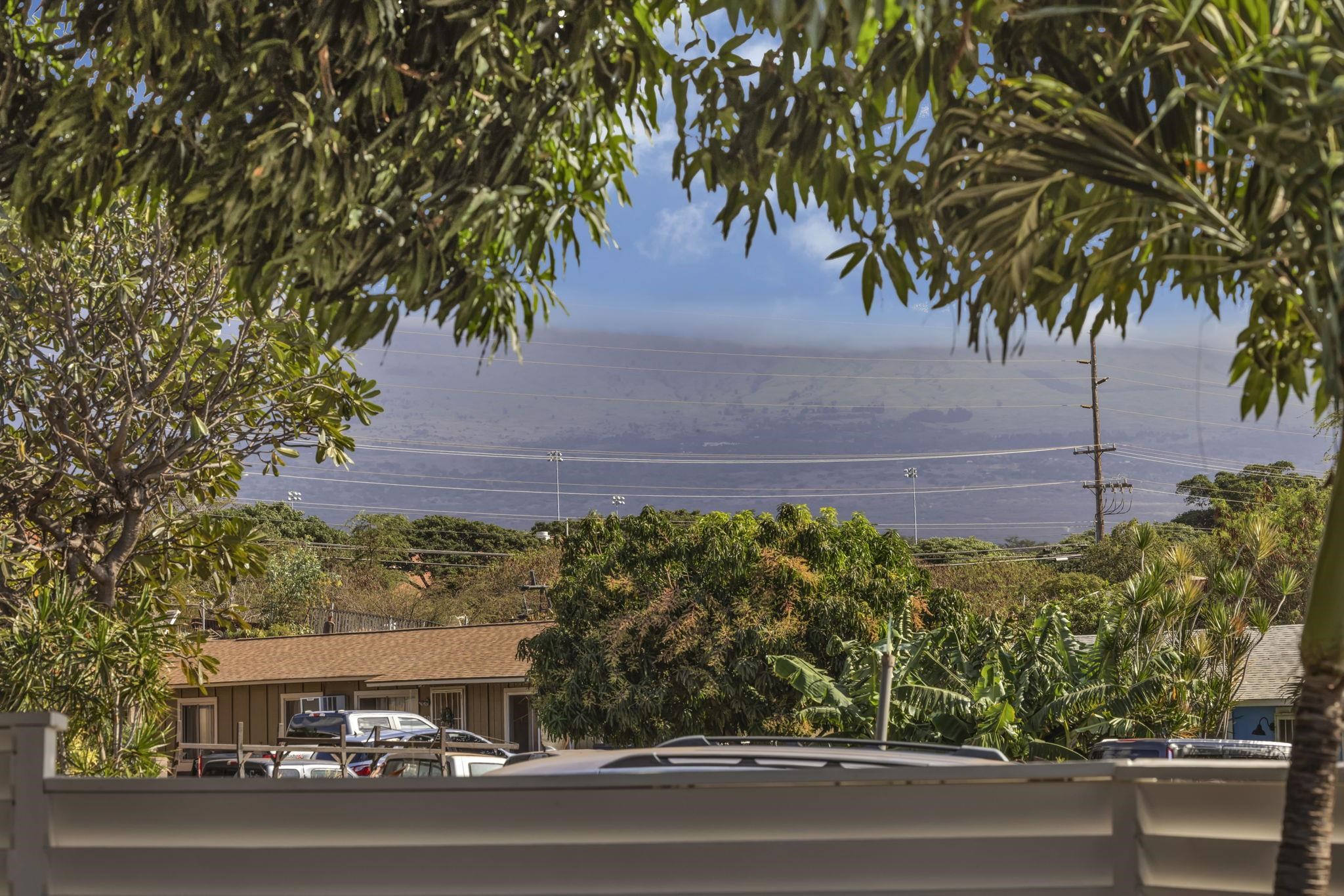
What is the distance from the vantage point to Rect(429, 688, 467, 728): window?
121 ft

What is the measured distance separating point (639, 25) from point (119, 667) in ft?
41.4

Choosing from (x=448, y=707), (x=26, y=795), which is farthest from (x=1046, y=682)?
(x=448, y=707)

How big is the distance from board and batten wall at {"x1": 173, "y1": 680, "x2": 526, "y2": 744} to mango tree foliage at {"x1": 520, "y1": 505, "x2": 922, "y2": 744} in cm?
1203

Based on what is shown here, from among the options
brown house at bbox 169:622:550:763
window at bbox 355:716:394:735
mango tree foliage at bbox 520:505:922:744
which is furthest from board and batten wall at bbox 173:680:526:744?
mango tree foliage at bbox 520:505:922:744

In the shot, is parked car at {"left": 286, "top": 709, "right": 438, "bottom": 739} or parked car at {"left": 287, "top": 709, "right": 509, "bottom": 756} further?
parked car at {"left": 286, "top": 709, "right": 438, "bottom": 739}

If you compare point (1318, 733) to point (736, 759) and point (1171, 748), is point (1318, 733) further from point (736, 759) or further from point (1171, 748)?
point (1171, 748)

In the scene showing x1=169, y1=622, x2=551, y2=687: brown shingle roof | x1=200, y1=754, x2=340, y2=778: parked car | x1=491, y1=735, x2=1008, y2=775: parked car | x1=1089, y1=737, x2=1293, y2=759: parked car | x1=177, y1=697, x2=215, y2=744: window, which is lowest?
x1=177, y1=697, x2=215, y2=744: window

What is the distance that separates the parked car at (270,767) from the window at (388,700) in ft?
21.9

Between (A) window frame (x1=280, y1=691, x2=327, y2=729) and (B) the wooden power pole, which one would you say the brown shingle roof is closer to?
(A) window frame (x1=280, y1=691, x2=327, y2=729)

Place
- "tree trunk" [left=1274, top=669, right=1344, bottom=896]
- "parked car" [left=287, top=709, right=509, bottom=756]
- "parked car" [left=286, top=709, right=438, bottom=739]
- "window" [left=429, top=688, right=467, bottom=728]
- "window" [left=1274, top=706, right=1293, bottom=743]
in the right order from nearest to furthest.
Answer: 1. "tree trunk" [left=1274, top=669, right=1344, bottom=896]
2. "window" [left=1274, top=706, right=1293, bottom=743]
3. "parked car" [left=287, top=709, right=509, bottom=756]
4. "parked car" [left=286, top=709, right=438, bottom=739]
5. "window" [left=429, top=688, right=467, bottom=728]

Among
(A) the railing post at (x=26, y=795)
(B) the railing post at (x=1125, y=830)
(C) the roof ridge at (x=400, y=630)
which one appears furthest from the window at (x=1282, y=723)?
(A) the railing post at (x=26, y=795)

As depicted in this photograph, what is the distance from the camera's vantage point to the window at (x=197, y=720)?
132 feet

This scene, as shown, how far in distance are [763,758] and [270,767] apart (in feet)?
79.6

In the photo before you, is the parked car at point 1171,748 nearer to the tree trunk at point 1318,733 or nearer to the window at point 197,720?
the tree trunk at point 1318,733
